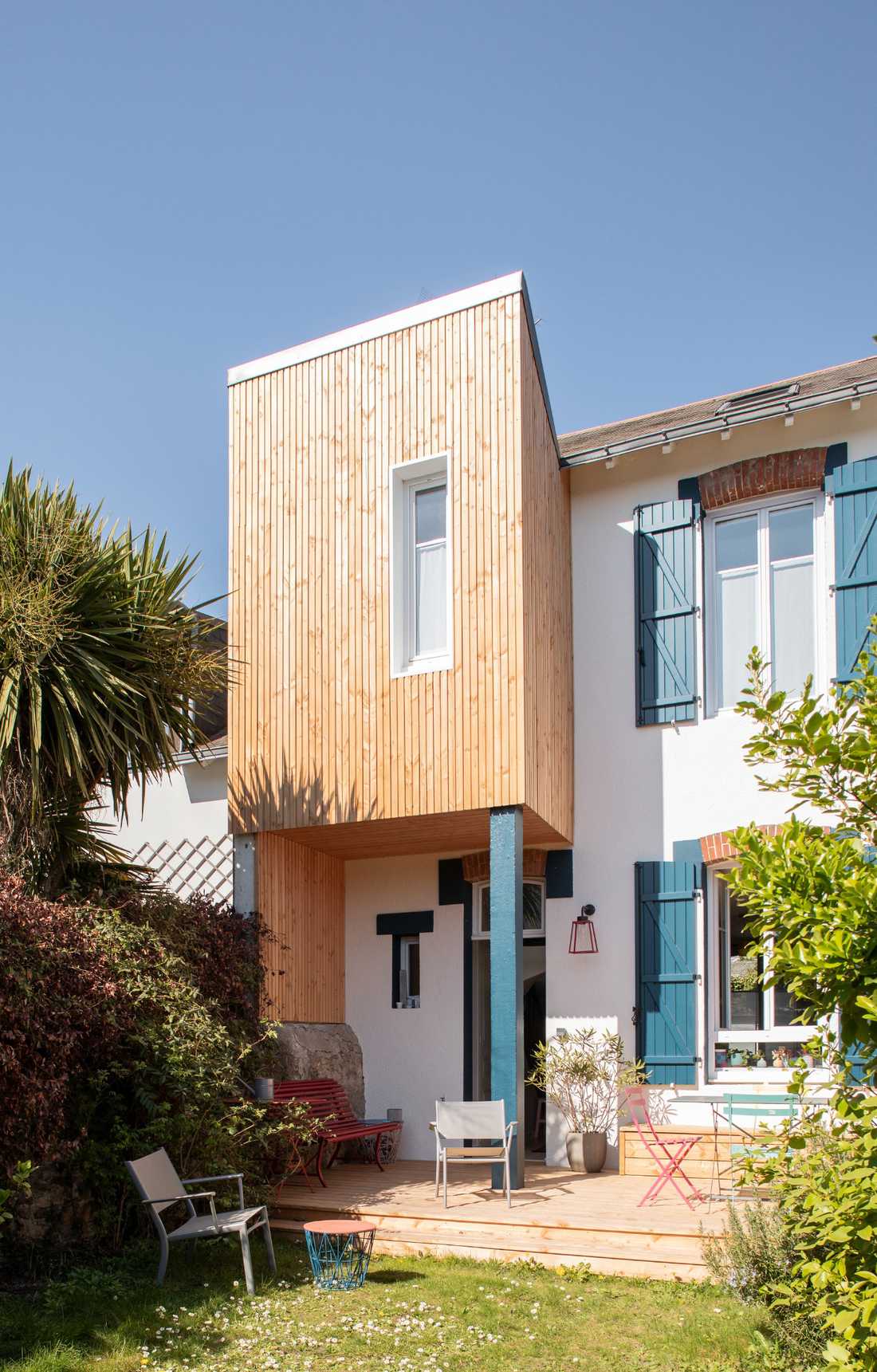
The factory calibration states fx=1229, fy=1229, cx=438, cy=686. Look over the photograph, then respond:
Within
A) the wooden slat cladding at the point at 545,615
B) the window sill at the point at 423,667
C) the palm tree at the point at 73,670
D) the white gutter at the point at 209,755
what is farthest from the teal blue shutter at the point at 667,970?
the white gutter at the point at 209,755

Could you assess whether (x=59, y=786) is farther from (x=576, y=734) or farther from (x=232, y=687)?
(x=576, y=734)

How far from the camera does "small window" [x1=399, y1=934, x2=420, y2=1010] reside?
10805 mm

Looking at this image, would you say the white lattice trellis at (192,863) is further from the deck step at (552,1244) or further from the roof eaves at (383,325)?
the roof eaves at (383,325)

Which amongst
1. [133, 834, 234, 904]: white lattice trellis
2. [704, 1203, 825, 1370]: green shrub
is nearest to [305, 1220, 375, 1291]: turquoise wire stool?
[704, 1203, 825, 1370]: green shrub

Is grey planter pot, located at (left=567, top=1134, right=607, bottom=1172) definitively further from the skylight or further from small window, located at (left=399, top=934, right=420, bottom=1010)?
the skylight

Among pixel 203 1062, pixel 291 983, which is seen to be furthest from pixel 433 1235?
pixel 291 983

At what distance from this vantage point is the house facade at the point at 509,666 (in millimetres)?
9070

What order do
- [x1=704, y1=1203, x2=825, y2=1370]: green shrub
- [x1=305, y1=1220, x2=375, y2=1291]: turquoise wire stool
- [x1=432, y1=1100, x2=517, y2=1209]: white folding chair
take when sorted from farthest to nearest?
[x1=432, y1=1100, x2=517, y2=1209]: white folding chair
[x1=305, y1=1220, x2=375, y2=1291]: turquoise wire stool
[x1=704, y1=1203, x2=825, y2=1370]: green shrub

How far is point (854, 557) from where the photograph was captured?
30.6 feet

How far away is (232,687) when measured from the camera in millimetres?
10172

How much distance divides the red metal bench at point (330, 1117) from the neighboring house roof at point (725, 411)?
550 centimetres

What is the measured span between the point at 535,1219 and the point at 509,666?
3.61 metres

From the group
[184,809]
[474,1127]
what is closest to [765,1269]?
[474,1127]

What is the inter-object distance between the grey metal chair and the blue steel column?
2.15 m
